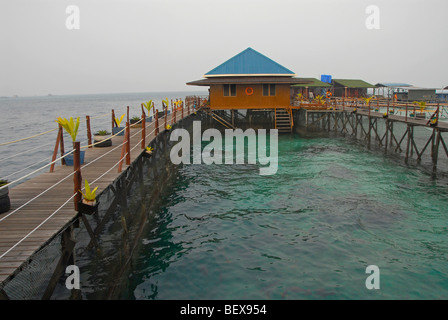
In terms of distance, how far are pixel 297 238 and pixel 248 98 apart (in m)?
22.5

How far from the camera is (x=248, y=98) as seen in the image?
103 feet

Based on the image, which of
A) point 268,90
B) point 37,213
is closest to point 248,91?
point 268,90

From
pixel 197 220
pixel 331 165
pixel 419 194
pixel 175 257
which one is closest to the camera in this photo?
pixel 175 257

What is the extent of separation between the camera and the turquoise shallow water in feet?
26.3

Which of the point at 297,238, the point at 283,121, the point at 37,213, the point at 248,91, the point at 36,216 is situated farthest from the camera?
the point at 283,121

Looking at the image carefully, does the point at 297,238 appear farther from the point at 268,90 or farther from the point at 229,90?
the point at 268,90

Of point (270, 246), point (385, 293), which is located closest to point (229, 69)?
point (270, 246)

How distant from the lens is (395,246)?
32.0 ft

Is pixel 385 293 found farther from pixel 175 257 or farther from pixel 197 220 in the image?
pixel 197 220

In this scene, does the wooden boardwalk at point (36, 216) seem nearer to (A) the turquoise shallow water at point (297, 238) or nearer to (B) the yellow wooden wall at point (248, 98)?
(A) the turquoise shallow water at point (297, 238)

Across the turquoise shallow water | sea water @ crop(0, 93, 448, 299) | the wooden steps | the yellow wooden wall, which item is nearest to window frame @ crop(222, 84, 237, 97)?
the yellow wooden wall

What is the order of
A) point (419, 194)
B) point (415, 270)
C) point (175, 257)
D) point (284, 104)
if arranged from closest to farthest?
point (415, 270) → point (175, 257) → point (419, 194) → point (284, 104)

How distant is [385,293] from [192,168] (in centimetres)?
1382

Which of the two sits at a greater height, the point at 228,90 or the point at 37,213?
the point at 228,90
